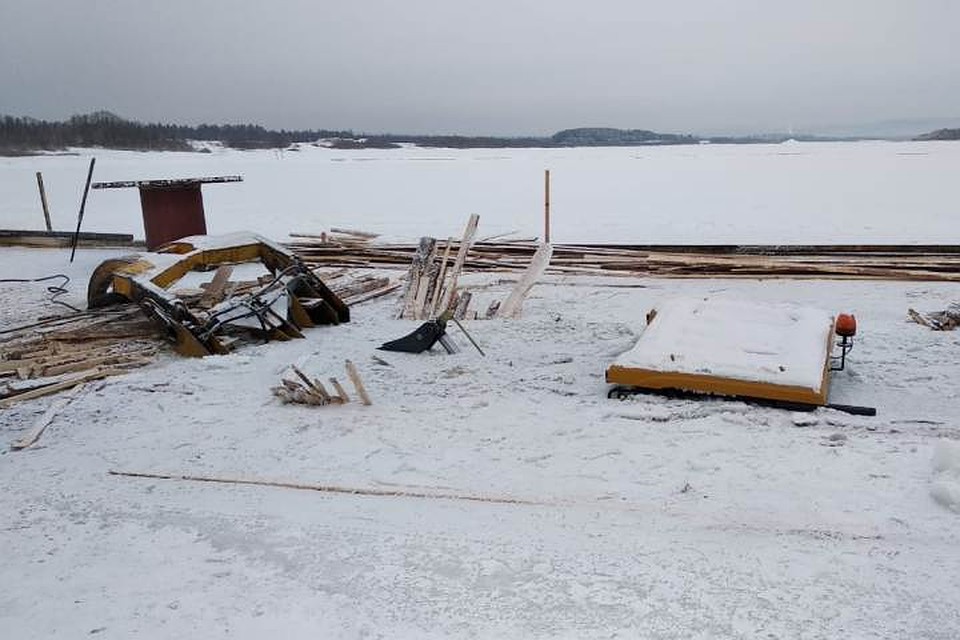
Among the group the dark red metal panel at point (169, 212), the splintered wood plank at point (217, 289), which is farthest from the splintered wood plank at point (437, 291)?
the dark red metal panel at point (169, 212)

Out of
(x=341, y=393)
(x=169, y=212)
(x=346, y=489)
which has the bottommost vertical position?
(x=346, y=489)

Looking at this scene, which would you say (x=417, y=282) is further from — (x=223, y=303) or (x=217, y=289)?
(x=217, y=289)

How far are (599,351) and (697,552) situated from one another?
383 cm

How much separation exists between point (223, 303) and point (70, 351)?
164cm

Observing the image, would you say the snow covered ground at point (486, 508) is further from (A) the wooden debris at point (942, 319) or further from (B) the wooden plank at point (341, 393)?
(A) the wooden debris at point (942, 319)

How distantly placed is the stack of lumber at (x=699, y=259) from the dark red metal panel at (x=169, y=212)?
206 cm

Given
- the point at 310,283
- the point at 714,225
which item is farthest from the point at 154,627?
the point at 714,225

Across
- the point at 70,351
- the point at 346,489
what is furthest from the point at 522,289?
the point at 346,489

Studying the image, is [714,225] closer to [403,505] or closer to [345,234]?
[345,234]

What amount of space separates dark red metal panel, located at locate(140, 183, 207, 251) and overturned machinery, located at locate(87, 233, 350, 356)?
4.80 metres

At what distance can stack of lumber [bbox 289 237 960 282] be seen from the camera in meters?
11.2

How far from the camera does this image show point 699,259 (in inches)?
483

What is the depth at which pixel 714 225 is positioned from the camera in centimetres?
1775

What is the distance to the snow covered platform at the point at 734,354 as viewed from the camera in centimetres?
580
